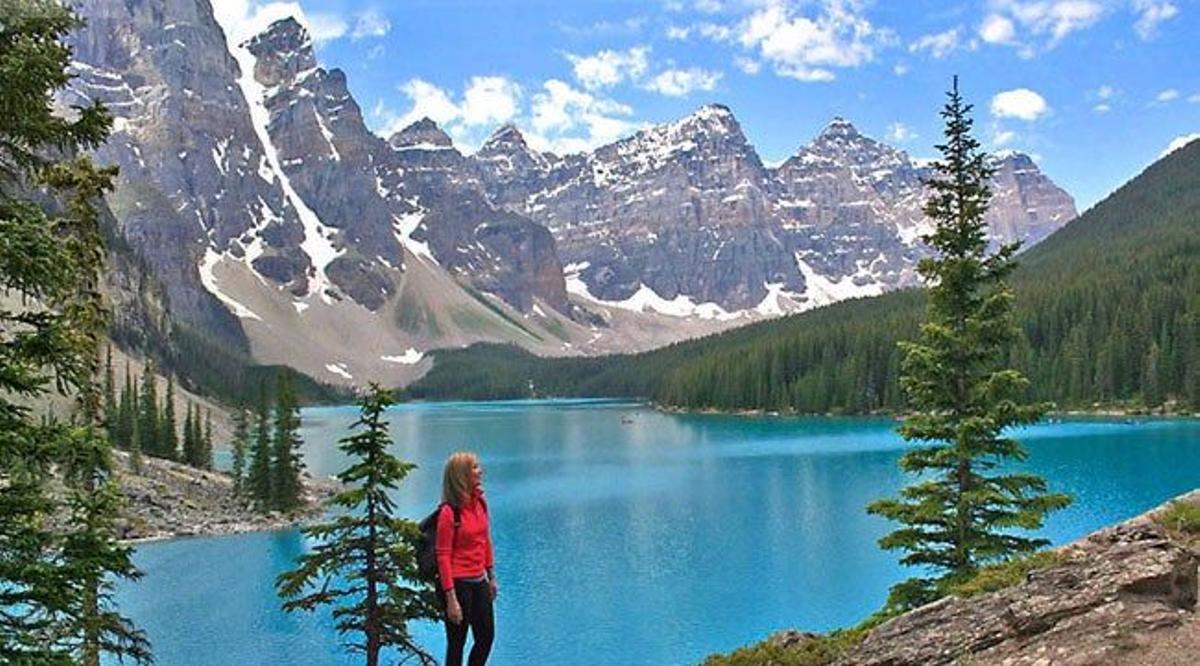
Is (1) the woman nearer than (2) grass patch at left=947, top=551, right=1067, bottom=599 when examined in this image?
Yes

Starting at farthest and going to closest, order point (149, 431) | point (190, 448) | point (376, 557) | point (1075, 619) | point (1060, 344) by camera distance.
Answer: point (1060, 344) < point (190, 448) < point (149, 431) < point (376, 557) < point (1075, 619)

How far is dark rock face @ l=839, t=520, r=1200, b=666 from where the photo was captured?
34.4 feet

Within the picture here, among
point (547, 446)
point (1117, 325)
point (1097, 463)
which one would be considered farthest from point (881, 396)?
point (1097, 463)

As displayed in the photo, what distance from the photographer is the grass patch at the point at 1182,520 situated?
14445 mm

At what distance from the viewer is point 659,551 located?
173 feet

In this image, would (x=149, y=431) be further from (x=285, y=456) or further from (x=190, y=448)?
(x=285, y=456)

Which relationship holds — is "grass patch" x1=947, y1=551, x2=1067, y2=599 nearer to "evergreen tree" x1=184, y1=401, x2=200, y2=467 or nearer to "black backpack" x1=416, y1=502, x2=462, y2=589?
"black backpack" x1=416, y1=502, x2=462, y2=589

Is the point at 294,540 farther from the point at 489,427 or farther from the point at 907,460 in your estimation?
the point at 489,427

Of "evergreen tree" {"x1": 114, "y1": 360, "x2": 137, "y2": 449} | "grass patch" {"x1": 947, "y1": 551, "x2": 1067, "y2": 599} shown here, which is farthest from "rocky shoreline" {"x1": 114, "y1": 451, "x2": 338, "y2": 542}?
"grass patch" {"x1": 947, "y1": 551, "x2": 1067, "y2": 599}

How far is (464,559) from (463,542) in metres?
0.18

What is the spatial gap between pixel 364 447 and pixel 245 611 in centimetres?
2777

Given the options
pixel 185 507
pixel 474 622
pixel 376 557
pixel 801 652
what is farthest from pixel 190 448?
pixel 474 622

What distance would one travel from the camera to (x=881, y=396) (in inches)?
5935

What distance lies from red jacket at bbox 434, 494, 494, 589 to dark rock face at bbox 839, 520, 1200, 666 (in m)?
5.15
